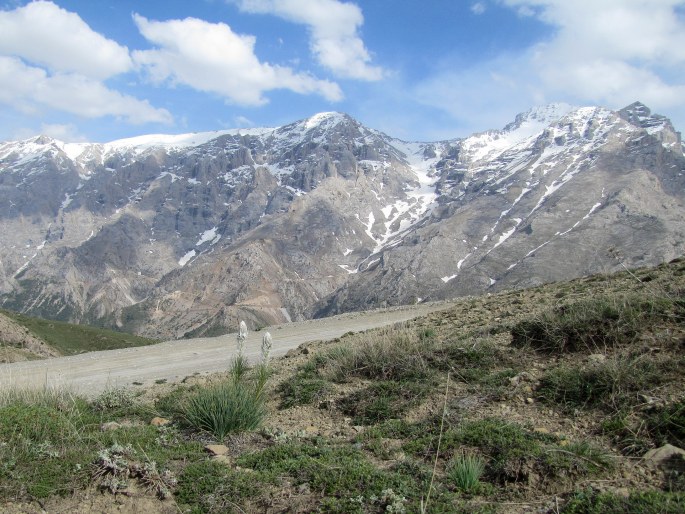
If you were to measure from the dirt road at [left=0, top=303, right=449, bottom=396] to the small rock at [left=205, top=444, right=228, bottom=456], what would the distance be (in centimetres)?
499

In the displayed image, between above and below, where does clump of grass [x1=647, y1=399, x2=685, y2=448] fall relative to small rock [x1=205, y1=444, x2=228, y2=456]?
above

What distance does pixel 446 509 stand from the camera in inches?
183

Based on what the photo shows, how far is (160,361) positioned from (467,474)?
55.0ft

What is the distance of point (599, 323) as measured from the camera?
8.14 meters

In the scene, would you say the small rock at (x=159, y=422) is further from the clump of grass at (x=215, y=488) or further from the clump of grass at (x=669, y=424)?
the clump of grass at (x=669, y=424)

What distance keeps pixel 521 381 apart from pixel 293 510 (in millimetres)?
4120

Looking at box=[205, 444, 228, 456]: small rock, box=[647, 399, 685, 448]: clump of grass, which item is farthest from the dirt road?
box=[647, 399, 685, 448]: clump of grass

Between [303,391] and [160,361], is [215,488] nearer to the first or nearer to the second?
[303,391]

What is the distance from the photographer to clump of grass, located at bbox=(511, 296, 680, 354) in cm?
780

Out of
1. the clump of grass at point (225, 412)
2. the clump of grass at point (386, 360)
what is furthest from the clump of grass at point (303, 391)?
the clump of grass at point (225, 412)

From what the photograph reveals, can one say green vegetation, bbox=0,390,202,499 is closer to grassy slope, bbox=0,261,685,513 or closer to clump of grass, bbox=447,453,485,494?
grassy slope, bbox=0,261,685,513

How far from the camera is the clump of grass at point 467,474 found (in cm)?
505

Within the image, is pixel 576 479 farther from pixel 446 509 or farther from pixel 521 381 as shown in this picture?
pixel 521 381

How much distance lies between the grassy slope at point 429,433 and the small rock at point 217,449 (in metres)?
0.16
